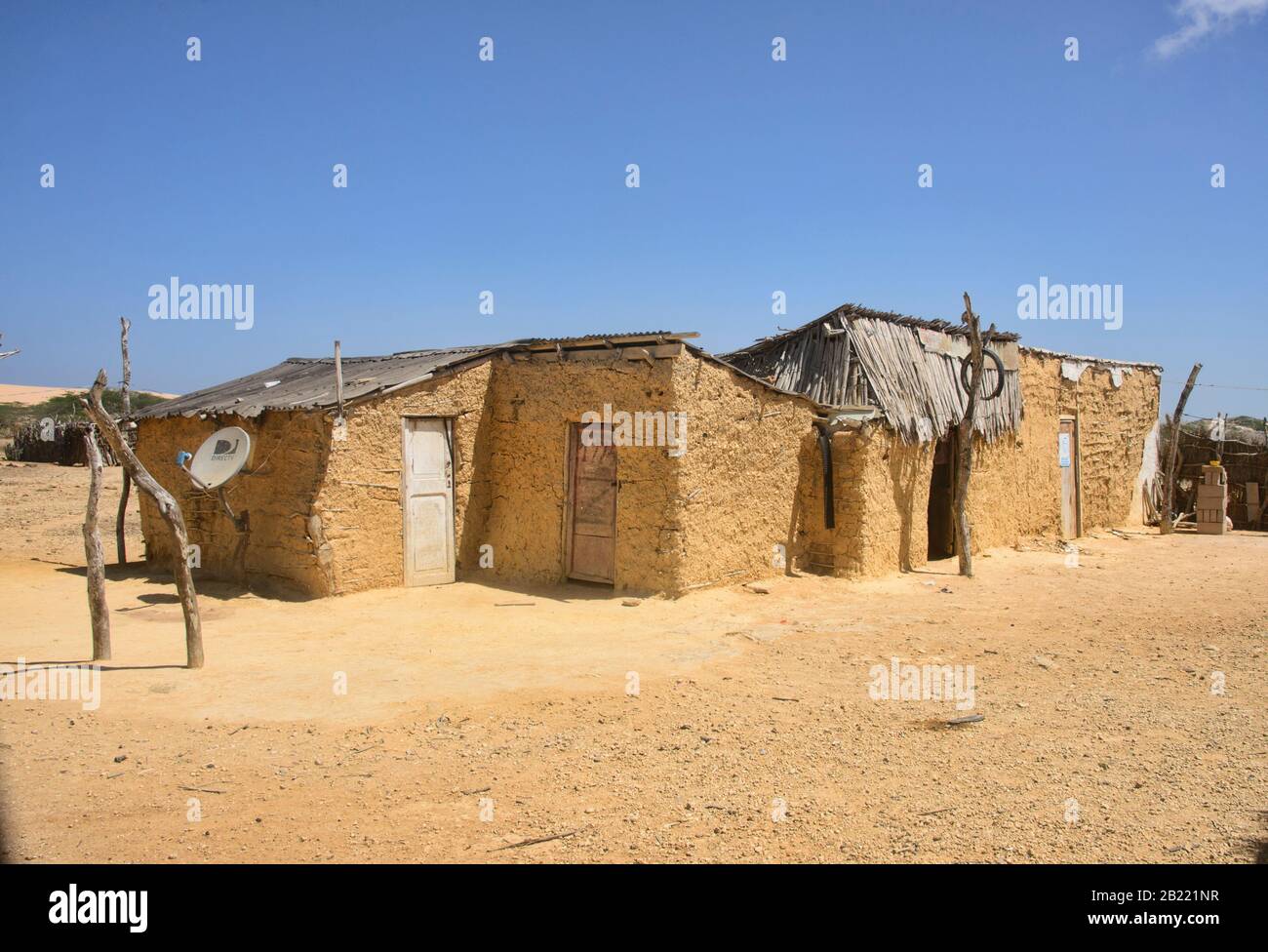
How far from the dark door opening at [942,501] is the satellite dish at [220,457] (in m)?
9.20

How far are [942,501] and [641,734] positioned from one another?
29.8ft

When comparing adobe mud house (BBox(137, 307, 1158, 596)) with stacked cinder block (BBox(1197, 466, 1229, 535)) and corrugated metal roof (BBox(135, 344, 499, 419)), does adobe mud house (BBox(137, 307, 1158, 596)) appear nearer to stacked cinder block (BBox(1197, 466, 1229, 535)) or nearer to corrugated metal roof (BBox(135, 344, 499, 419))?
corrugated metal roof (BBox(135, 344, 499, 419))

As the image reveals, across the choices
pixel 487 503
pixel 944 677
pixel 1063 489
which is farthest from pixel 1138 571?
pixel 487 503

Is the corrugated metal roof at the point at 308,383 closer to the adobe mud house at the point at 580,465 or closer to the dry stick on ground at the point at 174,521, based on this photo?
the adobe mud house at the point at 580,465

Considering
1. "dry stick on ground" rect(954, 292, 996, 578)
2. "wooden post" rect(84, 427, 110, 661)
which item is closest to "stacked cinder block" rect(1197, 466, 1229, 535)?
"dry stick on ground" rect(954, 292, 996, 578)

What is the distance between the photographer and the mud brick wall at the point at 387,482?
9.40 metres

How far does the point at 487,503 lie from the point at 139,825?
23.3 feet

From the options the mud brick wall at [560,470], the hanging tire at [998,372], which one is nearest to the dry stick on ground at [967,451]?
the hanging tire at [998,372]

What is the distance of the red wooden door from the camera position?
32.8 feet

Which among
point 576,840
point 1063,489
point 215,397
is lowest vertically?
point 576,840

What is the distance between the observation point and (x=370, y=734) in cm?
542

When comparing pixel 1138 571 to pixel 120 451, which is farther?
pixel 1138 571

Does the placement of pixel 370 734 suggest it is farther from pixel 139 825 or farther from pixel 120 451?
pixel 120 451

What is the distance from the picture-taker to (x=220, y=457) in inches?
388
